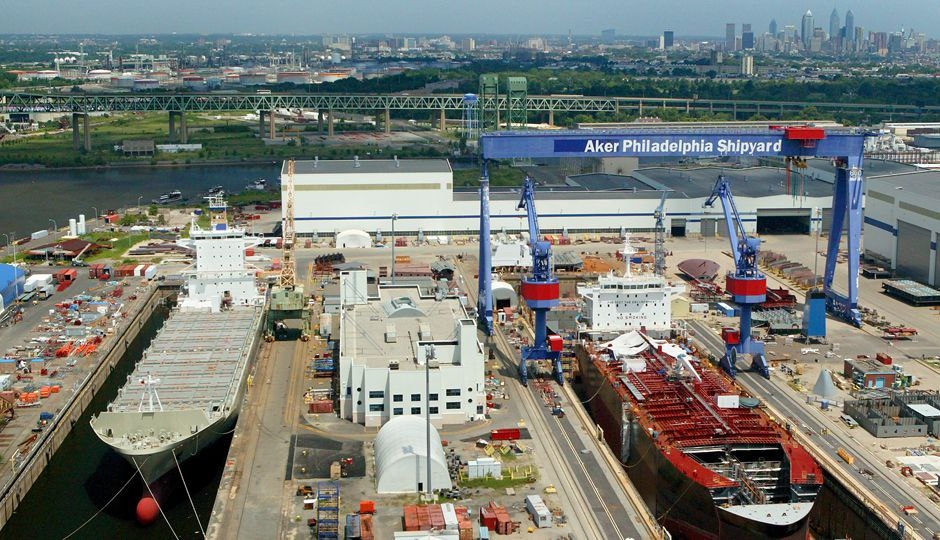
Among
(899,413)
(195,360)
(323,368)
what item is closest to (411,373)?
(323,368)

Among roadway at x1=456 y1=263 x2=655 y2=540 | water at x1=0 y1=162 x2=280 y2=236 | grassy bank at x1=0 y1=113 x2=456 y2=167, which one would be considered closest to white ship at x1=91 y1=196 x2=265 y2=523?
roadway at x1=456 y1=263 x2=655 y2=540

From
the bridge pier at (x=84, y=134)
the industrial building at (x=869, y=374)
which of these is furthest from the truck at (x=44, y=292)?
the bridge pier at (x=84, y=134)

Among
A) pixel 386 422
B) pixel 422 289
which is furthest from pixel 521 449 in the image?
pixel 422 289

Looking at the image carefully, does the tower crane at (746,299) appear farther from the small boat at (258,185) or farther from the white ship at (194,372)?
the small boat at (258,185)

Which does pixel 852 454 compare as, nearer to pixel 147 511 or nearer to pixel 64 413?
pixel 147 511

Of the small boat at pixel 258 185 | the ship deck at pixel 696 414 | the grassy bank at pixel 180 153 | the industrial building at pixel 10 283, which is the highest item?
the grassy bank at pixel 180 153

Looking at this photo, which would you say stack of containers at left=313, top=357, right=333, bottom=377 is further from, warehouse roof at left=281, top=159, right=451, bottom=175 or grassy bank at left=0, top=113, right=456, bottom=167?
grassy bank at left=0, top=113, right=456, bottom=167
